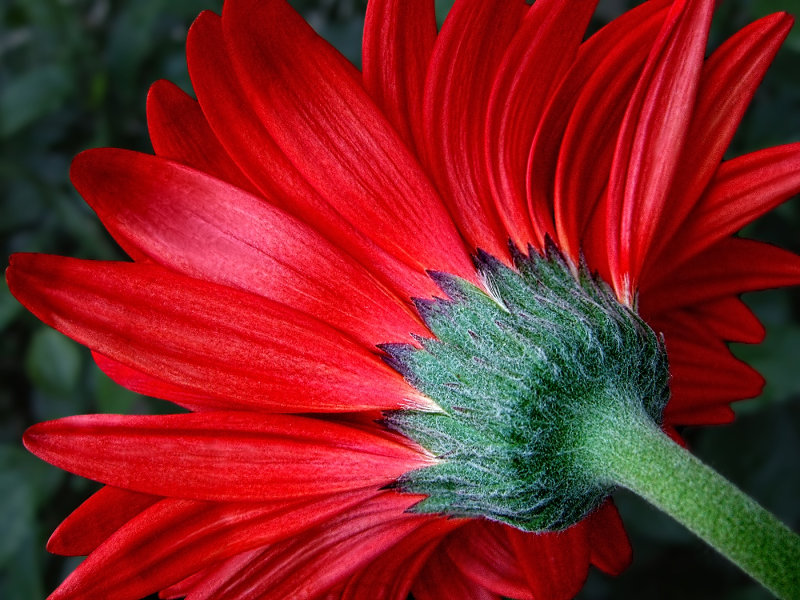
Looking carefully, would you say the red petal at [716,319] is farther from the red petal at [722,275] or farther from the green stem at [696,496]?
the green stem at [696,496]

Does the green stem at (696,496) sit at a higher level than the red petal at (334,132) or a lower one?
lower

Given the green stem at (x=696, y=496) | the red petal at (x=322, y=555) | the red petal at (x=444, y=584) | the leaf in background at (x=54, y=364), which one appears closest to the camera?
the green stem at (x=696, y=496)

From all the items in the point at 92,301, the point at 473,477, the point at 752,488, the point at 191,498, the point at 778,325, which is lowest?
the point at 752,488

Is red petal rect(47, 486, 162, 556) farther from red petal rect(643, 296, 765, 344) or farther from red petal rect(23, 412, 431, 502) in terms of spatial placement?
red petal rect(643, 296, 765, 344)

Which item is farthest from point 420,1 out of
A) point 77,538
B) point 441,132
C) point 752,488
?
point 752,488

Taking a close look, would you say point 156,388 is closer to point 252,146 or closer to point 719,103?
point 252,146

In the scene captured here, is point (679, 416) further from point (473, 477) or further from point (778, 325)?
point (778, 325)

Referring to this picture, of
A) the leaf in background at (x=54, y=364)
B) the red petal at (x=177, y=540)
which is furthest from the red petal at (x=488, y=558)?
the leaf in background at (x=54, y=364)
